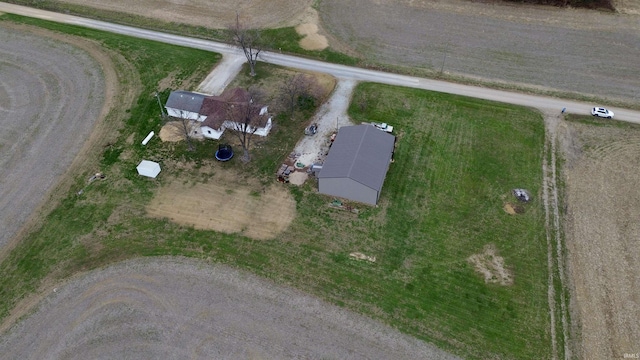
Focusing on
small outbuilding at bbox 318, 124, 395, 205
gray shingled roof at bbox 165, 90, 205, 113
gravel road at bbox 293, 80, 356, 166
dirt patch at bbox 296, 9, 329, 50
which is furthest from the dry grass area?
gray shingled roof at bbox 165, 90, 205, 113

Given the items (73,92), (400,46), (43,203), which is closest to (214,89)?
(73,92)

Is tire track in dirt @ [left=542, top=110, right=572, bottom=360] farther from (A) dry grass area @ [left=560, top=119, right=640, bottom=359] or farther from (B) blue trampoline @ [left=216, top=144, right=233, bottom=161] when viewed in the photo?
(B) blue trampoline @ [left=216, top=144, right=233, bottom=161]

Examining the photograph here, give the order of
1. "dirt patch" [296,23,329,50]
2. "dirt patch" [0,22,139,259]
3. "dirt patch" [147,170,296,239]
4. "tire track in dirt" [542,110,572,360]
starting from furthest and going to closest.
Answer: "dirt patch" [296,23,329,50] → "dirt patch" [0,22,139,259] → "dirt patch" [147,170,296,239] → "tire track in dirt" [542,110,572,360]

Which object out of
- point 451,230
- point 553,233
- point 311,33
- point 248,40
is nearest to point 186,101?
point 248,40

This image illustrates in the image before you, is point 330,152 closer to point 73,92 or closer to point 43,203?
point 43,203

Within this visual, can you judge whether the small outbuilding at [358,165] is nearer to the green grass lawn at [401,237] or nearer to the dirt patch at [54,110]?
the green grass lawn at [401,237]

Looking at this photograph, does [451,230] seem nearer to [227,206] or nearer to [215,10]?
[227,206]
